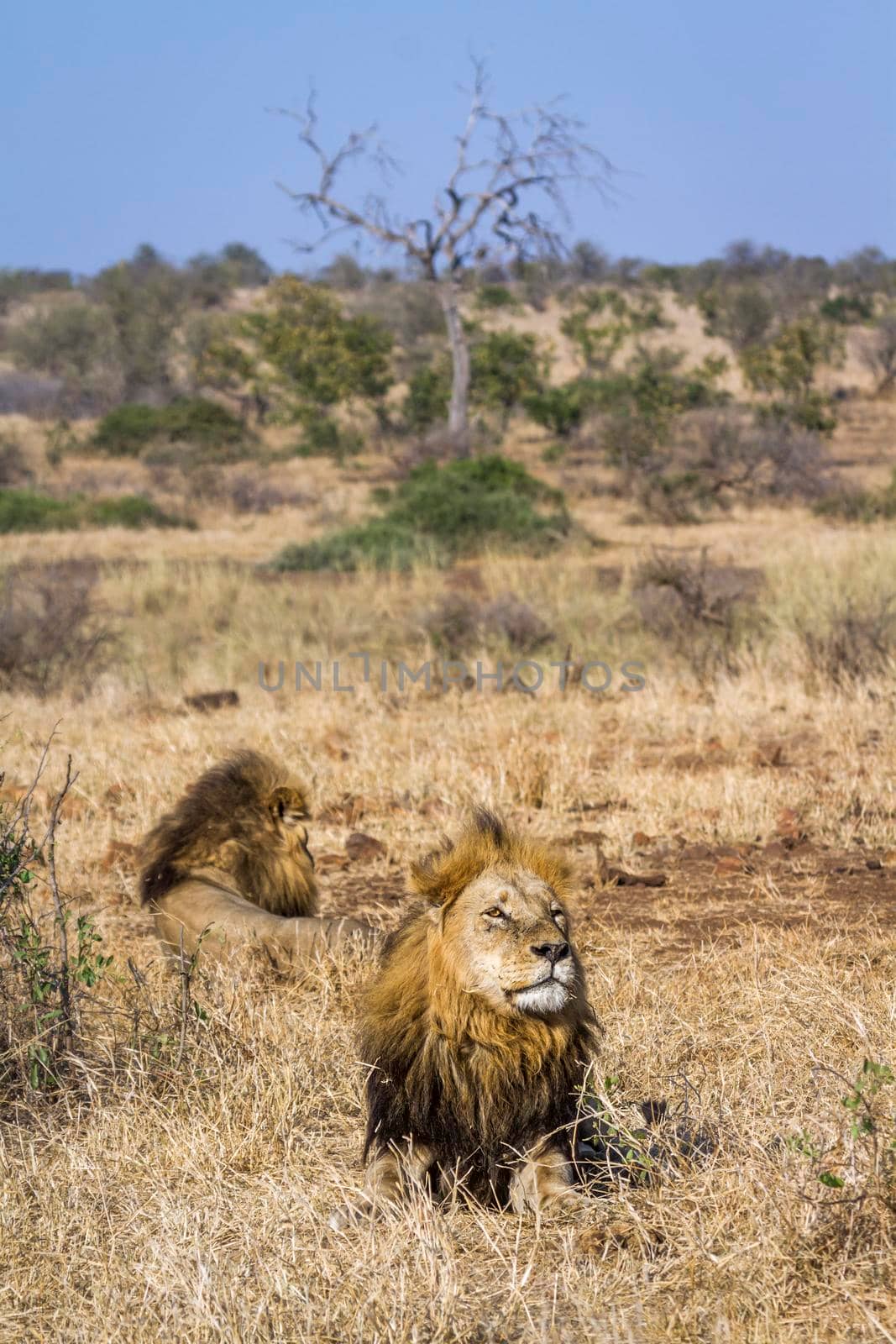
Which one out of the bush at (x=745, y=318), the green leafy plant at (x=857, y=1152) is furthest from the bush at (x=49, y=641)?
the bush at (x=745, y=318)

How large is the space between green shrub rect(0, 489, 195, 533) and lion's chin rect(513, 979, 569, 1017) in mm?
21867

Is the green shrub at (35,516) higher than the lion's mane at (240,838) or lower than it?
higher

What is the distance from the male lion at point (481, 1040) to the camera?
3.44m

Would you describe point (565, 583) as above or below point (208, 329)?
below

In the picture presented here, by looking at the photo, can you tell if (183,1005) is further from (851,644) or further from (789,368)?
(789,368)

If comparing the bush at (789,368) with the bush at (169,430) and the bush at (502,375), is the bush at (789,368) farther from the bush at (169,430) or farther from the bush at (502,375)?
the bush at (169,430)

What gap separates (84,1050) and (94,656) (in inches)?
343

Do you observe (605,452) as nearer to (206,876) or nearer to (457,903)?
(206,876)

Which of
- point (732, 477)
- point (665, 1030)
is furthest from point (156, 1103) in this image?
point (732, 477)

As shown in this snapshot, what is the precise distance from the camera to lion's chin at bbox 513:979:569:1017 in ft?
11.1

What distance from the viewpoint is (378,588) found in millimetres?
16109

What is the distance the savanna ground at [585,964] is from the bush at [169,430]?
21.9 m

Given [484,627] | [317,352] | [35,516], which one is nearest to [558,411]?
[317,352]

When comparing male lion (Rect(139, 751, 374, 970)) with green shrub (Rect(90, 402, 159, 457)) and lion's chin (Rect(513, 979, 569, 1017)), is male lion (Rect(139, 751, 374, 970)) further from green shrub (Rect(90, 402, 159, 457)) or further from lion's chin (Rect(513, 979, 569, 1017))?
green shrub (Rect(90, 402, 159, 457))
